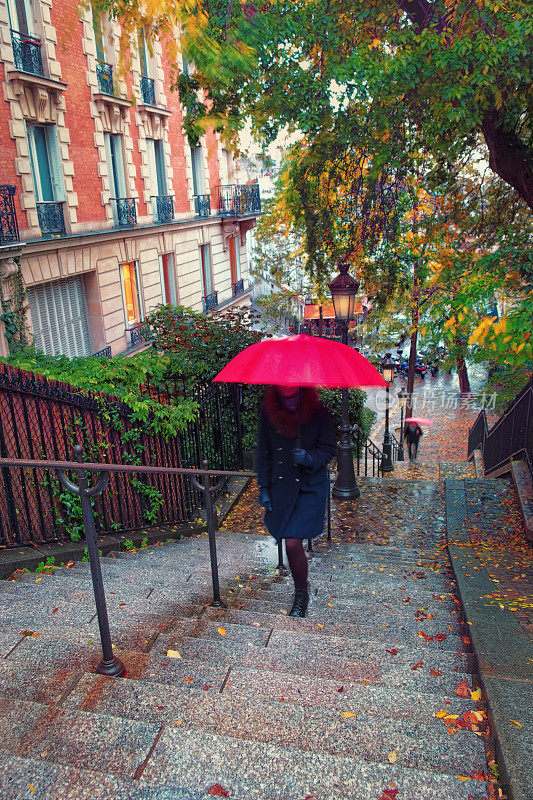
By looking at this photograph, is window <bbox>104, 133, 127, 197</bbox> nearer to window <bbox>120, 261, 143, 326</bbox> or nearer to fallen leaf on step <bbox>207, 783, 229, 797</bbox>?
window <bbox>120, 261, 143, 326</bbox>

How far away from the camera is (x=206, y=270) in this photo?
76.4 ft

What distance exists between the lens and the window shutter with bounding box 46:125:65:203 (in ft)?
45.4

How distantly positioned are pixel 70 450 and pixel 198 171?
19.0 metres

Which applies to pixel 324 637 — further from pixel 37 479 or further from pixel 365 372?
pixel 37 479

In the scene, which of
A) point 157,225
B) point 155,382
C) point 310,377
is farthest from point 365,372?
point 157,225

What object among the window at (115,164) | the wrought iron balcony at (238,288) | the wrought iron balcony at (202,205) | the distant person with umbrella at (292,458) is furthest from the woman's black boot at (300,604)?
the wrought iron balcony at (238,288)

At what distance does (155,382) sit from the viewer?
23.0 feet

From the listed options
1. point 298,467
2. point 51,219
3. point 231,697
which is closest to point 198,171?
point 51,219

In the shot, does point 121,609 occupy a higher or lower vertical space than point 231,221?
lower

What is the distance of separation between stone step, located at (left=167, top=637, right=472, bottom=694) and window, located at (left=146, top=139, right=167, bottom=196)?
57.5 feet

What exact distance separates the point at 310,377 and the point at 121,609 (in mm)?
1990

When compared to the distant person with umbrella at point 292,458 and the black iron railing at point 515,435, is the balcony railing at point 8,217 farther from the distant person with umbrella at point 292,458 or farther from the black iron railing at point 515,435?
the black iron railing at point 515,435

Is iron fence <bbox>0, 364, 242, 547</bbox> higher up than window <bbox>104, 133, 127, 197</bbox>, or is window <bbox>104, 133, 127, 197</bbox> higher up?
window <bbox>104, 133, 127, 197</bbox>

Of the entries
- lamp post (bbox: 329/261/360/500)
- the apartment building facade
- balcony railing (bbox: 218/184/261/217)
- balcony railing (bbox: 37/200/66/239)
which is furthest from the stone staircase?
balcony railing (bbox: 218/184/261/217)
